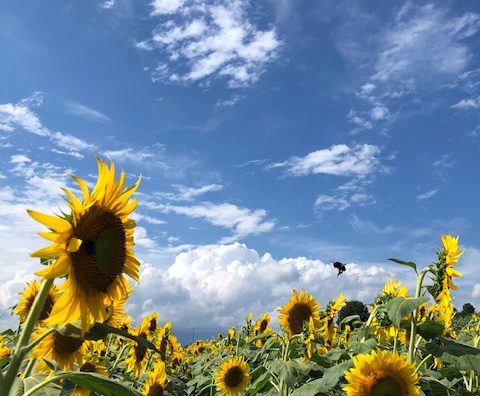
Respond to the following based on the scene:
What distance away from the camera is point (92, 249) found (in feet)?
7.04

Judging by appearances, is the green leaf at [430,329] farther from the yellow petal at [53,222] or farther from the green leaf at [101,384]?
the yellow petal at [53,222]

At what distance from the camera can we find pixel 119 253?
7.78 ft

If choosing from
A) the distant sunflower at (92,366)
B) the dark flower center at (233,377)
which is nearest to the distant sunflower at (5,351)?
the distant sunflower at (92,366)

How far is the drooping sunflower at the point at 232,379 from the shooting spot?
23.8ft

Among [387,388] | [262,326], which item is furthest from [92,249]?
[262,326]

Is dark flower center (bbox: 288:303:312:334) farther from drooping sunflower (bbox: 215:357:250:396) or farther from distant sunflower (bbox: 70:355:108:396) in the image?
distant sunflower (bbox: 70:355:108:396)

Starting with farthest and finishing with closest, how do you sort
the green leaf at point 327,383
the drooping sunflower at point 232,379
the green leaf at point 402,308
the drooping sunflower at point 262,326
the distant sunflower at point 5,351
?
1. the drooping sunflower at point 262,326
2. the drooping sunflower at point 232,379
3. the distant sunflower at point 5,351
4. the green leaf at point 327,383
5. the green leaf at point 402,308

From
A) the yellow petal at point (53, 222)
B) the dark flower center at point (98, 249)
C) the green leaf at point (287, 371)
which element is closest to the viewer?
the yellow petal at point (53, 222)

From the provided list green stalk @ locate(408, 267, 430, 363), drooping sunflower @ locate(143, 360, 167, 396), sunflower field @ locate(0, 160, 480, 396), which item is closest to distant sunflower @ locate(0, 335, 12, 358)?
sunflower field @ locate(0, 160, 480, 396)

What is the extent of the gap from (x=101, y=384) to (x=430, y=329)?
10.9 feet

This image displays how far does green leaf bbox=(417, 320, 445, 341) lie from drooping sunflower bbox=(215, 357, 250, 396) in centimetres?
364

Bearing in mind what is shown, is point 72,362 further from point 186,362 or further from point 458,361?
point 186,362

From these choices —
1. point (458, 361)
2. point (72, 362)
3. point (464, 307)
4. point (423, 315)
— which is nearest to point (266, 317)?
point (423, 315)

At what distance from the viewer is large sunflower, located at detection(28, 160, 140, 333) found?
2.00 m
